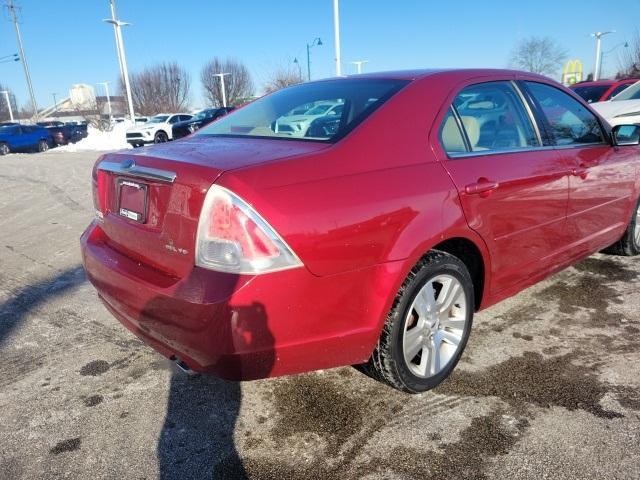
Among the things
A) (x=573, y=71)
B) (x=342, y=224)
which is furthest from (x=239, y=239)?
(x=573, y=71)

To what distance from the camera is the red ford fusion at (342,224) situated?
1905 mm

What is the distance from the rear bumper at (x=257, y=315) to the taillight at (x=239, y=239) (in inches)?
1.6

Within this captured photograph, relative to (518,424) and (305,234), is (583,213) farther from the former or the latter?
(305,234)

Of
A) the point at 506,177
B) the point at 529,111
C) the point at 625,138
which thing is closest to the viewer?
the point at 506,177

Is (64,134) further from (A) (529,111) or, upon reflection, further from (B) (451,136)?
(B) (451,136)

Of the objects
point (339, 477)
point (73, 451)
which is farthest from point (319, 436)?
point (73, 451)

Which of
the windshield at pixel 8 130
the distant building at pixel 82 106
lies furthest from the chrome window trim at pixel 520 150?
the distant building at pixel 82 106

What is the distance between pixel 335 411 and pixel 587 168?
2.32 meters

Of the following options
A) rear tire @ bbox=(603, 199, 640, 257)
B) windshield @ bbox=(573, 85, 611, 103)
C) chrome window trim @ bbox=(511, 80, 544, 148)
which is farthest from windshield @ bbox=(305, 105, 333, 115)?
windshield @ bbox=(573, 85, 611, 103)

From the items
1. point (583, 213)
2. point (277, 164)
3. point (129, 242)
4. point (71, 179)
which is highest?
point (277, 164)

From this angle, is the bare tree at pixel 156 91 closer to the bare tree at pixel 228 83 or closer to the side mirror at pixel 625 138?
the bare tree at pixel 228 83

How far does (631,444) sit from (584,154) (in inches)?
76.3

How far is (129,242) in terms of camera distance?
7.68 feet

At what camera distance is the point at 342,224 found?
6.56 ft
